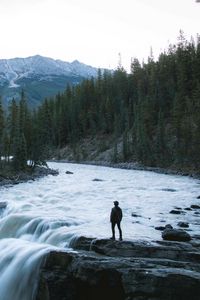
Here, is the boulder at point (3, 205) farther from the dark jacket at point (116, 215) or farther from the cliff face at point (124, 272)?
the cliff face at point (124, 272)


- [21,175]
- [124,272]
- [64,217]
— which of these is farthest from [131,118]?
[124,272]

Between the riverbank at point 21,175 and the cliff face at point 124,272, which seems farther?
the riverbank at point 21,175

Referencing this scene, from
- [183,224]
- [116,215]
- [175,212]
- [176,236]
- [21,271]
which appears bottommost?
[21,271]

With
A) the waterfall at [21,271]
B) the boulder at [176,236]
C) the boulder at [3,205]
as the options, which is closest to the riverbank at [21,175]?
the boulder at [3,205]

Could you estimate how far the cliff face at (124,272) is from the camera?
16812 millimetres

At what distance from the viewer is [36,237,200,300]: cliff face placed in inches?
662

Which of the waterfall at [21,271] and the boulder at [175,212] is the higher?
the boulder at [175,212]

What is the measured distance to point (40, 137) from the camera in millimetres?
81625

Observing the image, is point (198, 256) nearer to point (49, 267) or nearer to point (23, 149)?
point (49, 267)

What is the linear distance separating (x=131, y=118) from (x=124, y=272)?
118094 millimetres

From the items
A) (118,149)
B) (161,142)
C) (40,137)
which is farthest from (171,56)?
(40,137)

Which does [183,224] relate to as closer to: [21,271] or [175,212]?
[175,212]

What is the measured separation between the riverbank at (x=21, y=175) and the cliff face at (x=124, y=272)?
3799cm

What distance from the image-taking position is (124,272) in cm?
1766
